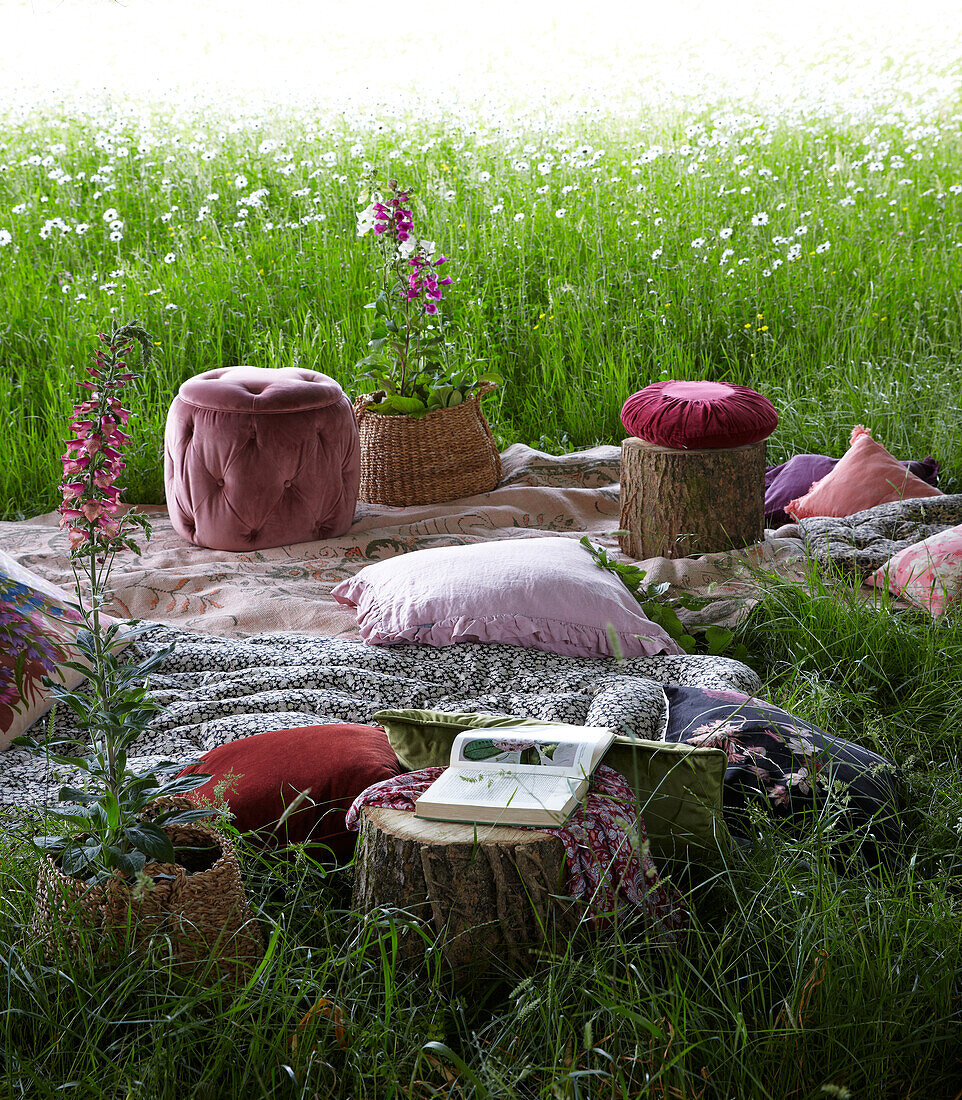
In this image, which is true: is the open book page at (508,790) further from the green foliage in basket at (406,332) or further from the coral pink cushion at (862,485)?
the green foliage in basket at (406,332)

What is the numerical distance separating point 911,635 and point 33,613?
2318mm

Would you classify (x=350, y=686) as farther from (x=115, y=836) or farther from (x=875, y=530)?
(x=875, y=530)

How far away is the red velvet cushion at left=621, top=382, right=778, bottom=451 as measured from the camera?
3.48 meters

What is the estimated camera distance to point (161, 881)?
1.50 metres

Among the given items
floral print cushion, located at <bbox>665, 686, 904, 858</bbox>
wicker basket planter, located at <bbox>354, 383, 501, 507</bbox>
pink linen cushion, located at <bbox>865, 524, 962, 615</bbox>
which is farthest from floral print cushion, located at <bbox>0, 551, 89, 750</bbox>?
pink linen cushion, located at <bbox>865, 524, 962, 615</bbox>

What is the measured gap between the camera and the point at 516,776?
5.48 ft

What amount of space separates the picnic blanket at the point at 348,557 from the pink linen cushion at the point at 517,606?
29 cm

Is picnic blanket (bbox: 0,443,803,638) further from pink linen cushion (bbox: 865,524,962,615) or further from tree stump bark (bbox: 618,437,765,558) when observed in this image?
pink linen cushion (bbox: 865,524,962,615)

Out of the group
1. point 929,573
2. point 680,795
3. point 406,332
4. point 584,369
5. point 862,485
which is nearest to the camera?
point 680,795

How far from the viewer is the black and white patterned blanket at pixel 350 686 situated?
230cm

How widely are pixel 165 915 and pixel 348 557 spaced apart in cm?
235

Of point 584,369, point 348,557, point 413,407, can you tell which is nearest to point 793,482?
point 584,369

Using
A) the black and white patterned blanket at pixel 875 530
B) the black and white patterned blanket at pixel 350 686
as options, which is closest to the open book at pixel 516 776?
the black and white patterned blanket at pixel 350 686

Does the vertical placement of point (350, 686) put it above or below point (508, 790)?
below
